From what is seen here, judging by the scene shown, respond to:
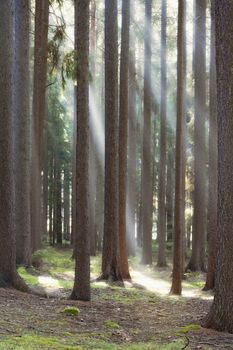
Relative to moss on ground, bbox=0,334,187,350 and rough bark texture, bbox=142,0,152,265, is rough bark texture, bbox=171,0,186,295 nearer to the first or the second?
moss on ground, bbox=0,334,187,350

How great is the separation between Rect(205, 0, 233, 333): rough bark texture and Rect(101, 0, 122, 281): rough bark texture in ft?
20.1

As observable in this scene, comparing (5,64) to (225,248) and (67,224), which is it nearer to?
(225,248)

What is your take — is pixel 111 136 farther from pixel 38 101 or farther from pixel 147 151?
pixel 147 151

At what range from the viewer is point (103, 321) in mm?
8500

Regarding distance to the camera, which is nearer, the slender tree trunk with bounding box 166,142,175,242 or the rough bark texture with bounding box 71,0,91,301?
the rough bark texture with bounding box 71,0,91,301

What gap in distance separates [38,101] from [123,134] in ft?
10.8

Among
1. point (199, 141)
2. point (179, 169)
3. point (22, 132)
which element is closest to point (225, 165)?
point (179, 169)

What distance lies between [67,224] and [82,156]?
3387cm

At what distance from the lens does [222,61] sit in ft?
25.4

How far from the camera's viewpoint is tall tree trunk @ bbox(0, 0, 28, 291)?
9.74m

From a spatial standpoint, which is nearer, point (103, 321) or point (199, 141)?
point (103, 321)

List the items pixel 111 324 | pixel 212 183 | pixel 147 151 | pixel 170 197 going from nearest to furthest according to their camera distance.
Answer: pixel 111 324
pixel 212 183
pixel 147 151
pixel 170 197

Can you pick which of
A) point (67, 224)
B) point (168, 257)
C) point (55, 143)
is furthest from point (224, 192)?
point (67, 224)

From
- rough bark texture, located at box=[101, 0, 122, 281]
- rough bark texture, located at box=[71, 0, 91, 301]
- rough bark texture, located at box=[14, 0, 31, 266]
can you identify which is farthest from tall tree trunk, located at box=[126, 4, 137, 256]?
rough bark texture, located at box=[71, 0, 91, 301]
